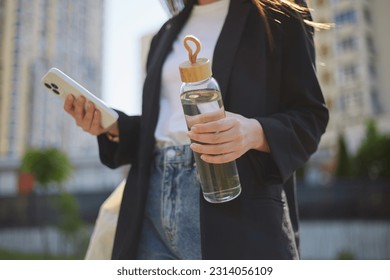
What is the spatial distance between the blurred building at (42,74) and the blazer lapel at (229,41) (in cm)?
1136

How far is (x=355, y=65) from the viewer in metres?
20.0

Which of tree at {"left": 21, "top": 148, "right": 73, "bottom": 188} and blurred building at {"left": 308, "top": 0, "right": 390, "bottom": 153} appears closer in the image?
tree at {"left": 21, "top": 148, "right": 73, "bottom": 188}

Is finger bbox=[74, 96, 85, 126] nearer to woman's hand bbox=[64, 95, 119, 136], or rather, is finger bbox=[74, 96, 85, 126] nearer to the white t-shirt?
woman's hand bbox=[64, 95, 119, 136]

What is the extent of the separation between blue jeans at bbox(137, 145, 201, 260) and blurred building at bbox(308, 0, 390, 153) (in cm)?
1772

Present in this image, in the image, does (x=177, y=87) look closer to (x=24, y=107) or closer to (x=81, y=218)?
(x=81, y=218)

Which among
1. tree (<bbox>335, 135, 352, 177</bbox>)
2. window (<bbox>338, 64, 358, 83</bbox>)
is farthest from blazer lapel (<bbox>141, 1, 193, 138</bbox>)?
window (<bbox>338, 64, 358, 83</bbox>)

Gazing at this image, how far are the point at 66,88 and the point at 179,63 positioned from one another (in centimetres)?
24

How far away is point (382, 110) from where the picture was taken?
60.8ft

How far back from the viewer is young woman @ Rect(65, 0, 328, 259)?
30.5 inches

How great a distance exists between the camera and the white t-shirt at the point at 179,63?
35.9 inches

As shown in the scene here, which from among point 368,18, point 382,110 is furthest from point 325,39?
point 382,110

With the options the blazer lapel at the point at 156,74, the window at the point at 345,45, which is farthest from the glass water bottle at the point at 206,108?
the window at the point at 345,45

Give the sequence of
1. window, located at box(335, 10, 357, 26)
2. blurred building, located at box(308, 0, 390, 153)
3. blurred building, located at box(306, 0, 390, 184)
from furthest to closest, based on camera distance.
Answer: window, located at box(335, 10, 357, 26) < blurred building, located at box(308, 0, 390, 153) < blurred building, located at box(306, 0, 390, 184)

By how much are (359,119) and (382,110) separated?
996 millimetres
